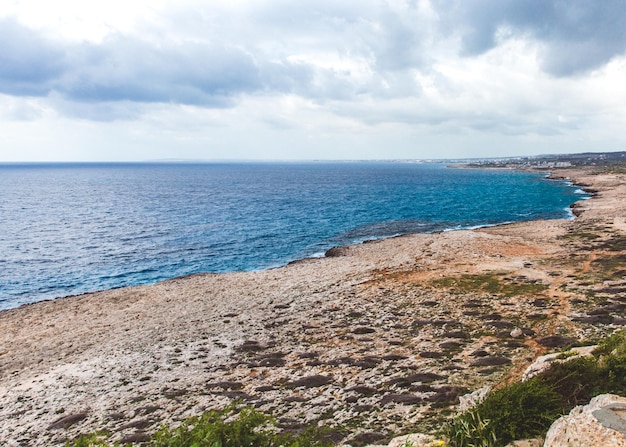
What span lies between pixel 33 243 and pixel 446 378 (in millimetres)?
75060

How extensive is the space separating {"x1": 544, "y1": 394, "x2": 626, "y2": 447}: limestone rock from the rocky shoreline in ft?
20.5

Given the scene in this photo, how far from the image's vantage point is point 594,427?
9.10m

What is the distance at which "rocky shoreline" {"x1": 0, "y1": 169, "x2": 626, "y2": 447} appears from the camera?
1858 centimetres

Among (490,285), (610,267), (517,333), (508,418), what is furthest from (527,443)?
(610,267)

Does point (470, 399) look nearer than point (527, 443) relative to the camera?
No

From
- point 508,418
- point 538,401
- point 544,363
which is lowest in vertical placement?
point 544,363

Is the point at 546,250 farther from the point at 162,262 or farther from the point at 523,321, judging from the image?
the point at 162,262

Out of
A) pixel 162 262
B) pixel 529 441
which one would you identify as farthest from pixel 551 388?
pixel 162 262

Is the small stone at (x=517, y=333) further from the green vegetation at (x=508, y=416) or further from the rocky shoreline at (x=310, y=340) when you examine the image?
the green vegetation at (x=508, y=416)

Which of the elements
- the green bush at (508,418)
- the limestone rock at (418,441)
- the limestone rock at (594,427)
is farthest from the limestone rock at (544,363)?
the limestone rock at (418,441)

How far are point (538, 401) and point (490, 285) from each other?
25.2m

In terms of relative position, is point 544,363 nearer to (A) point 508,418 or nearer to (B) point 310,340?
(A) point 508,418

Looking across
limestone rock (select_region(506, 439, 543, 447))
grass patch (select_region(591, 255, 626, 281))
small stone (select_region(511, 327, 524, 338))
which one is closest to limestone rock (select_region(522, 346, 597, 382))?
limestone rock (select_region(506, 439, 543, 447))

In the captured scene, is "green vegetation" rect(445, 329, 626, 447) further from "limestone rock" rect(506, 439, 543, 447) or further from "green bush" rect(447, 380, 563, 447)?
"limestone rock" rect(506, 439, 543, 447)
